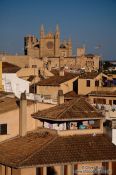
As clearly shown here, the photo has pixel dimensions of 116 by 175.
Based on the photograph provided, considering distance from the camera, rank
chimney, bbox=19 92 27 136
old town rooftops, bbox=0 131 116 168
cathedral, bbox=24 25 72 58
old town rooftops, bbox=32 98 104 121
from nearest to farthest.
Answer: old town rooftops, bbox=0 131 116 168 < old town rooftops, bbox=32 98 104 121 < chimney, bbox=19 92 27 136 < cathedral, bbox=24 25 72 58

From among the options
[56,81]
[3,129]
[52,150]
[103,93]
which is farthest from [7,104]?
[56,81]

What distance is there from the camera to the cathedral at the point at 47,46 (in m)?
95.9

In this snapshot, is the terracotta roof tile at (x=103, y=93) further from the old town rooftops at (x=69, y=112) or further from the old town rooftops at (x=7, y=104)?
the old town rooftops at (x=69, y=112)

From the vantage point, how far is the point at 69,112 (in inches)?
1159

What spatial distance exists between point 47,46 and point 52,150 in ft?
232

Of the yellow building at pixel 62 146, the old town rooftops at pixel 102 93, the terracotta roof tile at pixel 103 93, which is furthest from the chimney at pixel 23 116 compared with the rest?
the terracotta roof tile at pixel 103 93

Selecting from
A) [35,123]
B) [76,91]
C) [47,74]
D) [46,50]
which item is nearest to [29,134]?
[35,123]

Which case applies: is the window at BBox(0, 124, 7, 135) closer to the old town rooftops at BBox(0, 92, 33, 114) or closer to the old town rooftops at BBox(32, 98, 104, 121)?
the old town rooftops at BBox(0, 92, 33, 114)

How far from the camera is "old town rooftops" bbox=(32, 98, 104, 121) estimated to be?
2891 cm

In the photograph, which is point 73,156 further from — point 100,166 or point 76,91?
point 76,91

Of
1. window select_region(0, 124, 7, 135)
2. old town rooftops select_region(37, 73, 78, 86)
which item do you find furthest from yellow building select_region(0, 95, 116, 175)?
old town rooftops select_region(37, 73, 78, 86)

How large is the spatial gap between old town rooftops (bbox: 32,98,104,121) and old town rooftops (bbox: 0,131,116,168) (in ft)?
2.71

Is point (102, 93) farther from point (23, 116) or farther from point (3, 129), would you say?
point (3, 129)

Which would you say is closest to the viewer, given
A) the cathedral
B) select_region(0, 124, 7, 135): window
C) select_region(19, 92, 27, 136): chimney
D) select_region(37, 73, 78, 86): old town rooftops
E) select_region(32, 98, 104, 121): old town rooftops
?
select_region(32, 98, 104, 121): old town rooftops
